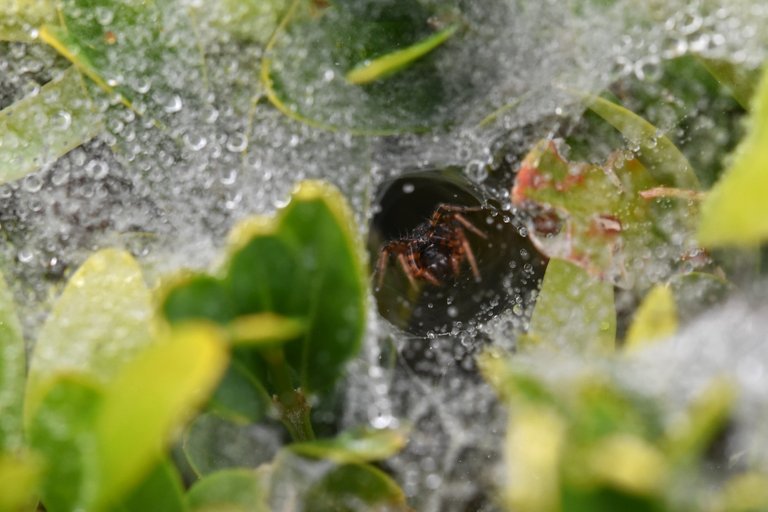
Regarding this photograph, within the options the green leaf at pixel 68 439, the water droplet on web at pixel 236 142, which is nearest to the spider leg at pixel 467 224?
the water droplet on web at pixel 236 142

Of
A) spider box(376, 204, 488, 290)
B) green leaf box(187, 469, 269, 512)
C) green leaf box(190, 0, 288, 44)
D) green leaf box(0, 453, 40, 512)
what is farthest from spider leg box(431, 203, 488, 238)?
green leaf box(0, 453, 40, 512)

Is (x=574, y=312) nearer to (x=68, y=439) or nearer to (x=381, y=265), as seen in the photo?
(x=381, y=265)

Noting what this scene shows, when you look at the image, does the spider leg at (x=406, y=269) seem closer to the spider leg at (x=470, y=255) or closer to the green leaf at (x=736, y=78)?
Result: the spider leg at (x=470, y=255)

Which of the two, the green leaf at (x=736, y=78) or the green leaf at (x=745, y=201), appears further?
the green leaf at (x=736, y=78)

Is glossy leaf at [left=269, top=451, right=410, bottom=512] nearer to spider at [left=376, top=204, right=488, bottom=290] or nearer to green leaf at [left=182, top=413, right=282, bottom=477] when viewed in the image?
green leaf at [left=182, top=413, right=282, bottom=477]

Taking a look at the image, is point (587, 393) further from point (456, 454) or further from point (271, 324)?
point (456, 454)

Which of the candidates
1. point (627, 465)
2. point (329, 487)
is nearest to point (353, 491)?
point (329, 487)
